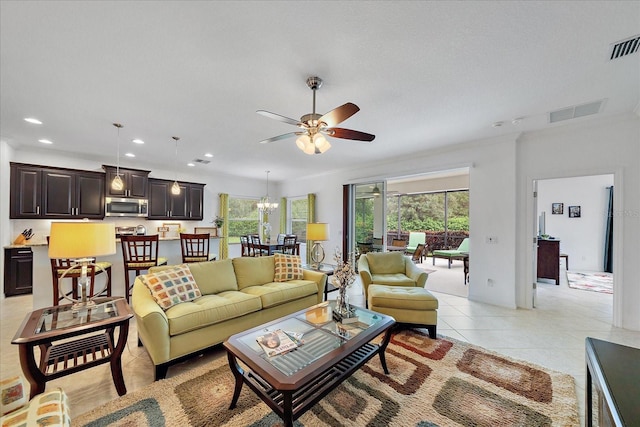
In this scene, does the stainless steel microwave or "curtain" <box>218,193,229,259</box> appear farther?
"curtain" <box>218,193,229,259</box>

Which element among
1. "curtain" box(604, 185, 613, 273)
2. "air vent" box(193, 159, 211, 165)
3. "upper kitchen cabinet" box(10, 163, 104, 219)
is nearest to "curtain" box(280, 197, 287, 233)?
"air vent" box(193, 159, 211, 165)

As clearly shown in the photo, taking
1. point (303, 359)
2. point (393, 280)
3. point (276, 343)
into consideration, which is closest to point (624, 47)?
point (393, 280)

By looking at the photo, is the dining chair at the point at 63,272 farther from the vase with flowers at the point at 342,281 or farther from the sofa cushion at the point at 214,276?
the vase with flowers at the point at 342,281

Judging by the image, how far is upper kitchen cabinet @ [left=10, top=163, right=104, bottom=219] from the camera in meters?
4.45

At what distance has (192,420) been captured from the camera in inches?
66.1

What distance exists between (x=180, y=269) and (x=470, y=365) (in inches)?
119

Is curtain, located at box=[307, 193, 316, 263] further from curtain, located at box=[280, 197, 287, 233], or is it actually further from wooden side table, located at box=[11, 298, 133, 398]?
wooden side table, located at box=[11, 298, 133, 398]

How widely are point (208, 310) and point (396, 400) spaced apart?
1.75 metres

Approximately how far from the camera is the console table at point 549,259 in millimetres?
5234

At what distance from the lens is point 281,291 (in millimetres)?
3010

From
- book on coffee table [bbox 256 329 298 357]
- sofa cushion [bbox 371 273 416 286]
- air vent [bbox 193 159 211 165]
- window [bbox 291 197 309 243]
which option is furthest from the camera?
window [bbox 291 197 309 243]

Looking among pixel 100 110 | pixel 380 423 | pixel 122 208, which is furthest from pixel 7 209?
pixel 380 423

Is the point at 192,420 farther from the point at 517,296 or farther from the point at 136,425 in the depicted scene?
the point at 517,296

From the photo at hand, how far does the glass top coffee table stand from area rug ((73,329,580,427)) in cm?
18
